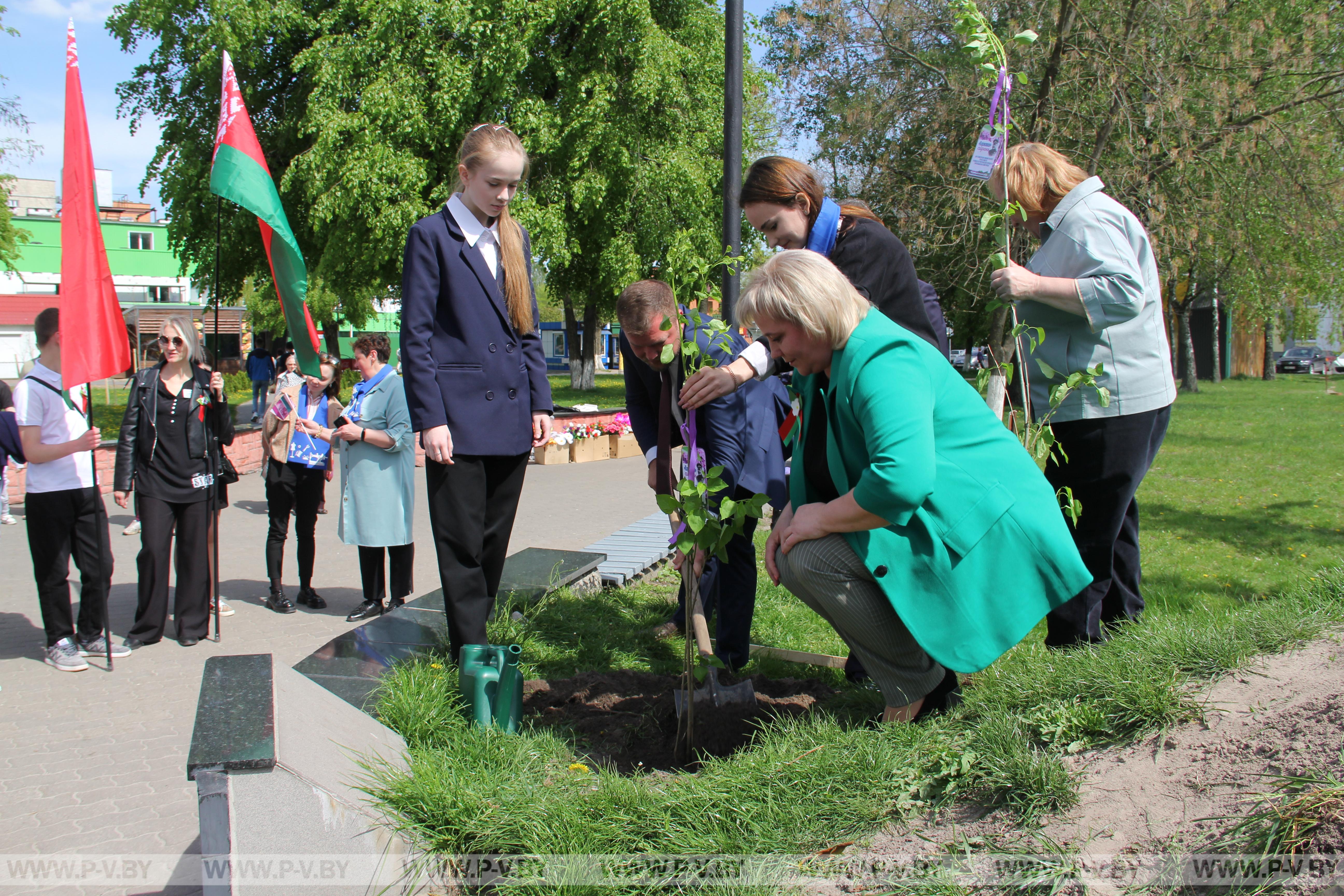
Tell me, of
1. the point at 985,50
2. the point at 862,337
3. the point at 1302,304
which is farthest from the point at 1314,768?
the point at 1302,304

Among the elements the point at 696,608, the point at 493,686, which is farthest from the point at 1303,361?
the point at 493,686

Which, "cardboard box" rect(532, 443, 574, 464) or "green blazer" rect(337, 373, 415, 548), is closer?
"green blazer" rect(337, 373, 415, 548)

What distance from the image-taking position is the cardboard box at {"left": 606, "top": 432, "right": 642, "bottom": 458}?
51.3ft

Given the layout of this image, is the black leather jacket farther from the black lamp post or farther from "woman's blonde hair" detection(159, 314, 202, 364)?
the black lamp post

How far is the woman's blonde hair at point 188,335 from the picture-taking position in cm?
594

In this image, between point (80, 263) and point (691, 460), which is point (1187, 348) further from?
point (80, 263)

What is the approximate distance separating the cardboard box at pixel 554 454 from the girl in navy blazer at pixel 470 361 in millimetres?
10839

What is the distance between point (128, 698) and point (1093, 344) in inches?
192

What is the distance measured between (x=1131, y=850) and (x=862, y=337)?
1475 mm

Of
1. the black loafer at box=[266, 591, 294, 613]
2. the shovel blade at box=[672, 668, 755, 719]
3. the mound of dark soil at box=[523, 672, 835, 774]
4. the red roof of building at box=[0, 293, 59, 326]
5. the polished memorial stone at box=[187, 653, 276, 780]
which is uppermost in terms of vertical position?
the red roof of building at box=[0, 293, 59, 326]

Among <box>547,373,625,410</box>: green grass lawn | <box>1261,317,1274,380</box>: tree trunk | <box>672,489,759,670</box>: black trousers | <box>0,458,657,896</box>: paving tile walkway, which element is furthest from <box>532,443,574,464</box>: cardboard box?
<box>1261,317,1274,380</box>: tree trunk

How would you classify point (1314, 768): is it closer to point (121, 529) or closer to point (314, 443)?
point (314, 443)

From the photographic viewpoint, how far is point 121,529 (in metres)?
9.85

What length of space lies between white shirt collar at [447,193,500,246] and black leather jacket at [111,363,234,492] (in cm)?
283
